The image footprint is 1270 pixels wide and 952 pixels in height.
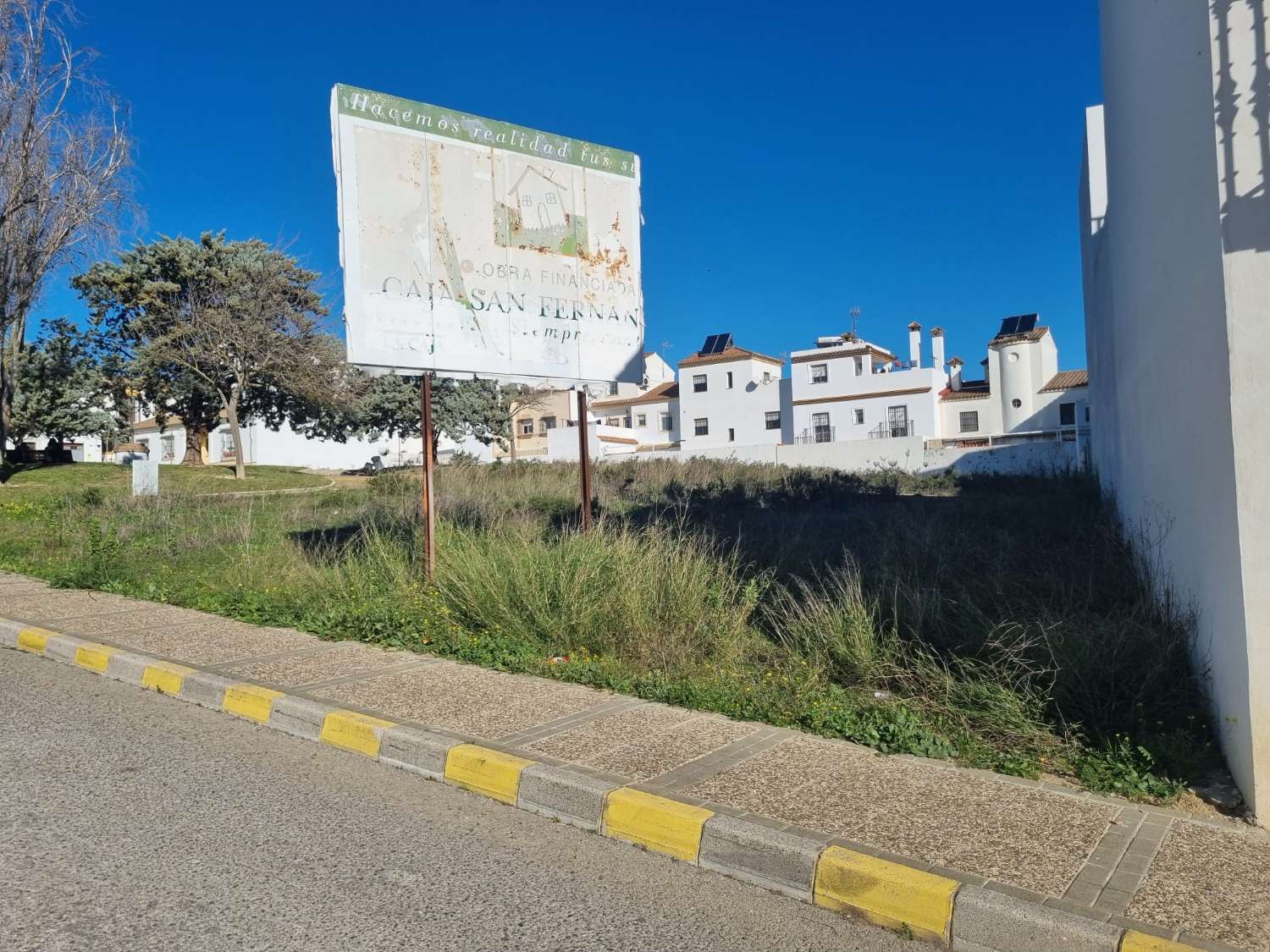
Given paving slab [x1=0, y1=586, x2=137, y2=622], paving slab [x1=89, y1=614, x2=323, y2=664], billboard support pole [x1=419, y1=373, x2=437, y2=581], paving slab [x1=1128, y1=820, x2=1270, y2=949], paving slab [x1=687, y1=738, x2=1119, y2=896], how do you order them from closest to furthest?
paving slab [x1=1128, y1=820, x2=1270, y2=949] < paving slab [x1=687, y1=738, x2=1119, y2=896] < paving slab [x1=89, y1=614, x2=323, y2=664] < billboard support pole [x1=419, y1=373, x2=437, y2=581] < paving slab [x1=0, y1=586, x2=137, y2=622]

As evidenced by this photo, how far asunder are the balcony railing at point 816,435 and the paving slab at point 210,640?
48472 mm

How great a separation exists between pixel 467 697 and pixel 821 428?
51.3 metres

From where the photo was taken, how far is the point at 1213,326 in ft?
14.4

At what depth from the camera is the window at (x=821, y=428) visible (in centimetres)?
5541

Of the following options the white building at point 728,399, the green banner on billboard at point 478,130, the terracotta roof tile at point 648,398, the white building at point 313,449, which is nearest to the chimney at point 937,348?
the white building at point 728,399

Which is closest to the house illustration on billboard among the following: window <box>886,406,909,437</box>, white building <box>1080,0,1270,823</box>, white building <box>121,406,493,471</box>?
white building <box>1080,0,1270,823</box>

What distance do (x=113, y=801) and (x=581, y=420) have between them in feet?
20.9

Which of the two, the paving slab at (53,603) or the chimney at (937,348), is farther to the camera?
the chimney at (937,348)

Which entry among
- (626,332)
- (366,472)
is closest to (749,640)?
(626,332)

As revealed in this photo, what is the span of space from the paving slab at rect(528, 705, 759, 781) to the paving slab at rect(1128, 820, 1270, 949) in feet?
7.15

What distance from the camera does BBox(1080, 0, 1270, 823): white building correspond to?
13.0ft

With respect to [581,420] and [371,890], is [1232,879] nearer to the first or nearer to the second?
[371,890]

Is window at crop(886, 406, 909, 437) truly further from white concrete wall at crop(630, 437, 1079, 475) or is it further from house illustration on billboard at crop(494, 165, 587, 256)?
house illustration on billboard at crop(494, 165, 587, 256)

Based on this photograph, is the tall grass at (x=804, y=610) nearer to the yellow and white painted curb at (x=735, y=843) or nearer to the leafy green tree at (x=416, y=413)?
the yellow and white painted curb at (x=735, y=843)
